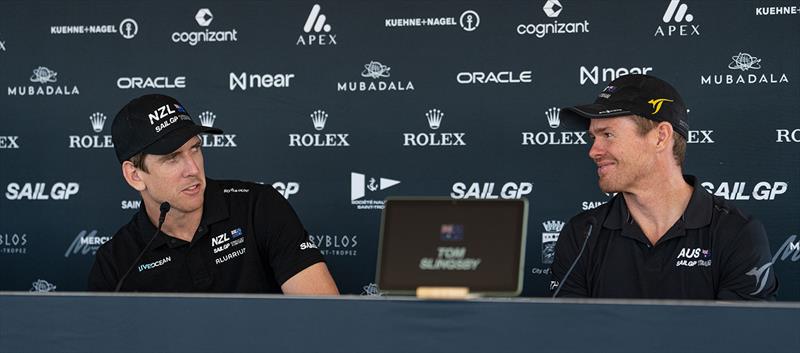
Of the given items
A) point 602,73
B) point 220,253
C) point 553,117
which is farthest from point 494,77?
point 220,253

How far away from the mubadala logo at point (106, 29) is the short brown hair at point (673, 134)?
1.94 metres

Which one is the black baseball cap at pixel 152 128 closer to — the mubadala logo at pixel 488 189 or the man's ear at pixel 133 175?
the man's ear at pixel 133 175

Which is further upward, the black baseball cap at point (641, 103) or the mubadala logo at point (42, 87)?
the mubadala logo at point (42, 87)

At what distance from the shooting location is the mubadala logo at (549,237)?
3.29 meters

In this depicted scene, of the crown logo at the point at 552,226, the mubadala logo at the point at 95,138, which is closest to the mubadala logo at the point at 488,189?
the crown logo at the point at 552,226

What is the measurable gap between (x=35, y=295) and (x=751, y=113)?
2.38m

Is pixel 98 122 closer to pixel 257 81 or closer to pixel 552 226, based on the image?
pixel 257 81

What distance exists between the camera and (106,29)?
139 inches

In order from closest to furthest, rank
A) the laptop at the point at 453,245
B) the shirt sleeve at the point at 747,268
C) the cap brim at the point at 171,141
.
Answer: the laptop at the point at 453,245 → the shirt sleeve at the point at 747,268 → the cap brim at the point at 171,141

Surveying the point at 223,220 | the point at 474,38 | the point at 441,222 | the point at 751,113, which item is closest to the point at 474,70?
the point at 474,38

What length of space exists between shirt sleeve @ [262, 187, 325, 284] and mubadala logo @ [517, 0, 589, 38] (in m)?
1.18

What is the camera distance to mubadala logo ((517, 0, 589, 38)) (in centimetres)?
327

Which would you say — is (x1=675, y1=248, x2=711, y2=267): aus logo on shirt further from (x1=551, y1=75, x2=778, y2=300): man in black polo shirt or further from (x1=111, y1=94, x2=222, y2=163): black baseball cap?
(x1=111, y1=94, x2=222, y2=163): black baseball cap

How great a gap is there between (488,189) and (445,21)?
0.58 metres
